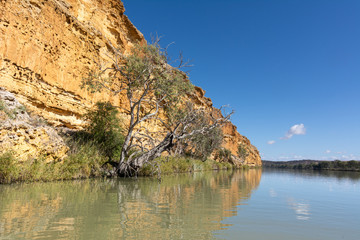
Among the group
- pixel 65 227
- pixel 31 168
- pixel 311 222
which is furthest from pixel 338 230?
pixel 31 168

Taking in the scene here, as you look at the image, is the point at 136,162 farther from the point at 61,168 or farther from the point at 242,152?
the point at 242,152

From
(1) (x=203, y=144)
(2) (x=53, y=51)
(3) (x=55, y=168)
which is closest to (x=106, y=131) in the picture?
(3) (x=55, y=168)

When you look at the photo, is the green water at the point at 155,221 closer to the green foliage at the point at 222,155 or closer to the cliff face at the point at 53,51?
the cliff face at the point at 53,51

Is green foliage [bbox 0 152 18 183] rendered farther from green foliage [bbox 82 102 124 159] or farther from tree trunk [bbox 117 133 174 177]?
green foliage [bbox 82 102 124 159]

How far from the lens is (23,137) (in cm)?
870

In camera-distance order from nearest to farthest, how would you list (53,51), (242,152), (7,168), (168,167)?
(7,168) → (53,51) → (168,167) → (242,152)

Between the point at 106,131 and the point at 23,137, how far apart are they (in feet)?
18.7

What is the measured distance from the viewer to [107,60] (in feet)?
69.2

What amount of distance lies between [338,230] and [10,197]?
7.24 metres

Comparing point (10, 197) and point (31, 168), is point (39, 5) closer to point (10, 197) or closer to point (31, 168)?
point (31, 168)

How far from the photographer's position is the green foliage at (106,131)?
547 inches

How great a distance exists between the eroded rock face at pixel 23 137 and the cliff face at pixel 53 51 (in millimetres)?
4292

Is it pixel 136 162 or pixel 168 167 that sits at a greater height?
A: pixel 136 162

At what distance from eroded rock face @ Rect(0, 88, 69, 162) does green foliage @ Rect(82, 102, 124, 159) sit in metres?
3.54
